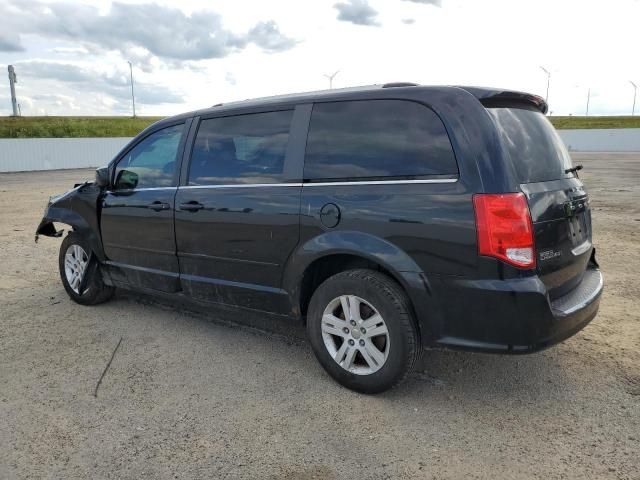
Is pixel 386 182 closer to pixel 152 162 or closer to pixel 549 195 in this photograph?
pixel 549 195

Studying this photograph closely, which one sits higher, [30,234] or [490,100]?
[490,100]

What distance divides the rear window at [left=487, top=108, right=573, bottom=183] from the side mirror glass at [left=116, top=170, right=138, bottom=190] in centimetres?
303

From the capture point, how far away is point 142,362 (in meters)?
3.88

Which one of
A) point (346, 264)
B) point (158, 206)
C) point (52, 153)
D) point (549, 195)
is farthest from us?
point (52, 153)

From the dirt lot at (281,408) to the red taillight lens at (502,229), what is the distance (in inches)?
38.0

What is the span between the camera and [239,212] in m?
3.75

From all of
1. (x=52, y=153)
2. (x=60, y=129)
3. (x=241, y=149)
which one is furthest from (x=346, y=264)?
(x=60, y=129)

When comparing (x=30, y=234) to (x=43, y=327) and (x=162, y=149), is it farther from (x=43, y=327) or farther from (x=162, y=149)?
(x=162, y=149)

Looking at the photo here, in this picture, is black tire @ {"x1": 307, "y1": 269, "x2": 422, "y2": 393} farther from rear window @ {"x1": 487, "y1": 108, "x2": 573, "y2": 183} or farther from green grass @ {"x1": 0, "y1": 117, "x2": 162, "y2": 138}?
green grass @ {"x1": 0, "y1": 117, "x2": 162, "y2": 138}

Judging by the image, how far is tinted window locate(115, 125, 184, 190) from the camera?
4336 millimetres

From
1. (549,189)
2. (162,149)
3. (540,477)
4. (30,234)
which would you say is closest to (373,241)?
(549,189)

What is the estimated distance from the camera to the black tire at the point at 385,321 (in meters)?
3.07

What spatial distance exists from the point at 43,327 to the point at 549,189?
162 inches

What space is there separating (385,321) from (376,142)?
105 centimetres
